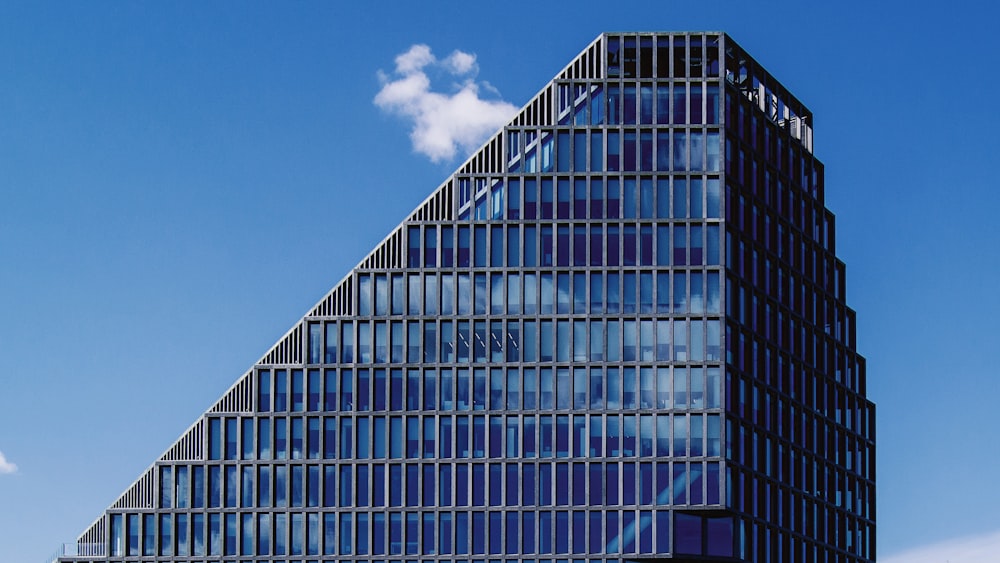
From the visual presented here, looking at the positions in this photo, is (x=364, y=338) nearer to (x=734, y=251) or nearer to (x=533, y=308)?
(x=533, y=308)

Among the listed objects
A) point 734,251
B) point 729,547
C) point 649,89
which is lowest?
point 729,547

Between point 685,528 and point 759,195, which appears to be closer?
point 685,528

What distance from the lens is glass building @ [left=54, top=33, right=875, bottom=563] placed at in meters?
121

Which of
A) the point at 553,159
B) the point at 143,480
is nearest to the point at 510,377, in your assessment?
the point at 553,159

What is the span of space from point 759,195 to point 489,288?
20900mm

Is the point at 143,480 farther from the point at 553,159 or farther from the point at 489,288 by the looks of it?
the point at 553,159

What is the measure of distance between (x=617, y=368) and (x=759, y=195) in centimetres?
1764

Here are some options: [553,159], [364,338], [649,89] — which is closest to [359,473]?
Result: [364,338]

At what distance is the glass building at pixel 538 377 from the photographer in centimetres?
12094

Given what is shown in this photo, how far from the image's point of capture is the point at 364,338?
124875mm

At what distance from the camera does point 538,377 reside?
402 feet

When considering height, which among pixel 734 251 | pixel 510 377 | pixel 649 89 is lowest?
pixel 510 377

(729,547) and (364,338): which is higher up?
(364,338)

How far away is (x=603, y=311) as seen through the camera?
12300 centimetres
